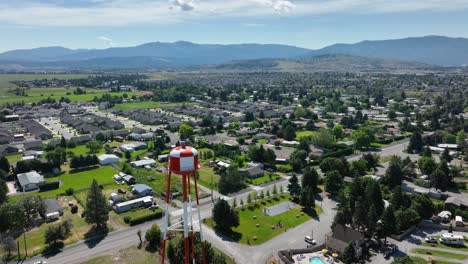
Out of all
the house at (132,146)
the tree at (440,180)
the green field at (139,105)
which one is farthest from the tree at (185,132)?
the green field at (139,105)

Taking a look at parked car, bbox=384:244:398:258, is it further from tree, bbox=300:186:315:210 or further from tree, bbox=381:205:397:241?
tree, bbox=300:186:315:210

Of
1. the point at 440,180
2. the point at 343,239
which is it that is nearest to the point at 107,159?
the point at 343,239

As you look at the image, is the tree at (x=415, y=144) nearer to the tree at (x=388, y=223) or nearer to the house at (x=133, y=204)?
the tree at (x=388, y=223)

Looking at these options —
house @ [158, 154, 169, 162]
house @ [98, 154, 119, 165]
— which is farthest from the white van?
house @ [98, 154, 119, 165]

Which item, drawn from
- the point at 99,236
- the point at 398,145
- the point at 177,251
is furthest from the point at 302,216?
the point at 398,145

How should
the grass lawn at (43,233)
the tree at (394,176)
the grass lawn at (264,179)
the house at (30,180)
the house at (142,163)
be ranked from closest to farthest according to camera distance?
the grass lawn at (43,233) → the tree at (394,176) → the house at (30,180) → the grass lawn at (264,179) → the house at (142,163)
